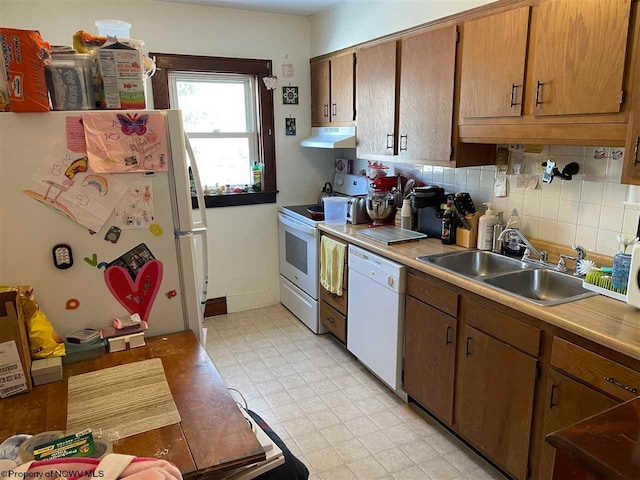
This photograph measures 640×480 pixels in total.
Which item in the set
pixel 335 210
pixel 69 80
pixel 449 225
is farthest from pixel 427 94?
pixel 69 80

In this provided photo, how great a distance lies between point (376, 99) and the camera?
3.20m

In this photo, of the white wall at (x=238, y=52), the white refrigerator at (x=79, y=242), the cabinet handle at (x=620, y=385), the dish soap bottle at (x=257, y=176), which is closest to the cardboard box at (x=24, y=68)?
the white refrigerator at (x=79, y=242)

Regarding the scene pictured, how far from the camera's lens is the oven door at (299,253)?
364cm

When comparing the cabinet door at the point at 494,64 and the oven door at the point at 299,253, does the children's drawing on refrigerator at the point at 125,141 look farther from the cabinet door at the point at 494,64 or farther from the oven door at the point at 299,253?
the oven door at the point at 299,253

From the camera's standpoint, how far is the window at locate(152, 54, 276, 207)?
12.3 feet

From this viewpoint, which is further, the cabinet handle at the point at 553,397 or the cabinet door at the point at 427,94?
the cabinet door at the point at 427,94

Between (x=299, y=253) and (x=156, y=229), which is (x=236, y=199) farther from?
(x=156, y=229)

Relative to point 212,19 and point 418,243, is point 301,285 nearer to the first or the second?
point 418,243

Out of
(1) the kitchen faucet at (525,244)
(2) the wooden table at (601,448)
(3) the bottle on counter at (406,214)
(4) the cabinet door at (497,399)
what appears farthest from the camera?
(3) the bottle on counter at (406,214)

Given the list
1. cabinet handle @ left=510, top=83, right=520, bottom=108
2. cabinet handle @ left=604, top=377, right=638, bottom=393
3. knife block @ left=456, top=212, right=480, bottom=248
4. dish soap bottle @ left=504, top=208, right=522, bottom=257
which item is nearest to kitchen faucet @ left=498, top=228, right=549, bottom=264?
dish soap bottle @ left=504, top=208, right=522, bottom=257

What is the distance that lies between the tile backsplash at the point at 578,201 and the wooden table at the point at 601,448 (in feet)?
4.53

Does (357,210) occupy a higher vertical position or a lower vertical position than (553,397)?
higher

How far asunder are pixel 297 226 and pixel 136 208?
212 cm

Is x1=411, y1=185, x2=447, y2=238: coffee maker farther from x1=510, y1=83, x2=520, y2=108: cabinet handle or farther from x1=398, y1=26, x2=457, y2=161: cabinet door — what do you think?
x1=510, y1=83, x2=520, y2=108: cabinet handle
